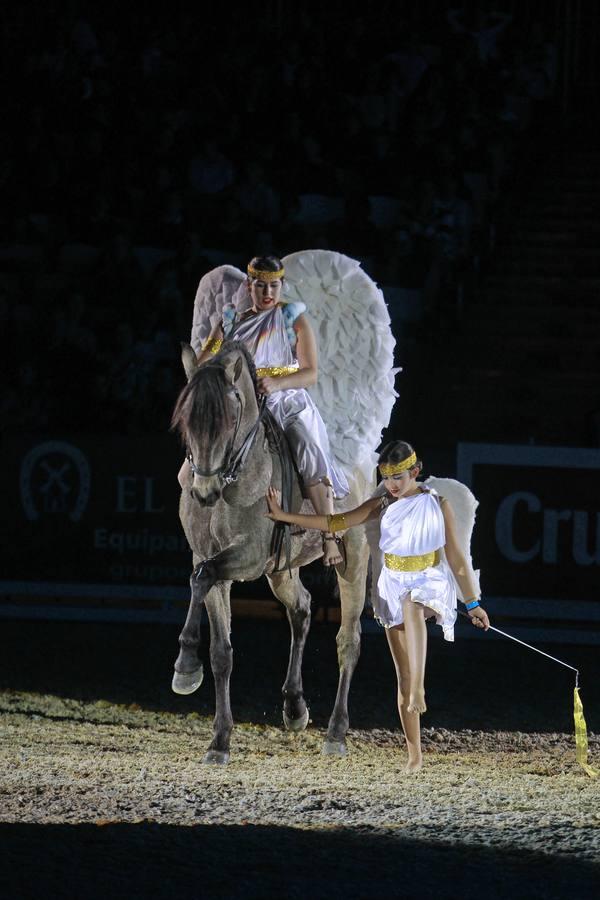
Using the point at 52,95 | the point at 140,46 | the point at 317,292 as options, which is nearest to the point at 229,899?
the point at 317,292

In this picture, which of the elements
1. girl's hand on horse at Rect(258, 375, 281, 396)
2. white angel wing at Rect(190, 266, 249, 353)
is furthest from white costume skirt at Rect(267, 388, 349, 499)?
white angel wing at Rect(190, 266, 249, 353)

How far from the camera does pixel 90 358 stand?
14.7 m

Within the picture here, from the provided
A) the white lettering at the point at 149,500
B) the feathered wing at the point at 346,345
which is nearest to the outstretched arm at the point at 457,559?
the feathered wing at the point at 346,345

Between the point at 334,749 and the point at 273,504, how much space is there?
183 cm

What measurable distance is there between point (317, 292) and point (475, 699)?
358 centimetres

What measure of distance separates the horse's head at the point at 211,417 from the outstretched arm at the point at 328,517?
47 cm

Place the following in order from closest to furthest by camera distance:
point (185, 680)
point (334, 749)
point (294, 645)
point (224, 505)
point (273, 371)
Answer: point (185, 680) < point (224, 505) < point (273, 371) < point (334, 749) < point (294, 645)

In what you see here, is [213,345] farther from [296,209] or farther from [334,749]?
[296,209]

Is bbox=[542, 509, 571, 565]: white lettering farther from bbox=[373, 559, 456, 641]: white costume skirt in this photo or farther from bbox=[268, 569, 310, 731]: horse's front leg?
bbox=[373, 559, 456, 641]: white costume skirt

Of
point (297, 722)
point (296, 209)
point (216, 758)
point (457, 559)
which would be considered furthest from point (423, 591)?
point (296, 209)

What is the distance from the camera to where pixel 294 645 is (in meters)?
9.58

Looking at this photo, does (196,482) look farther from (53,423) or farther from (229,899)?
(53,423)

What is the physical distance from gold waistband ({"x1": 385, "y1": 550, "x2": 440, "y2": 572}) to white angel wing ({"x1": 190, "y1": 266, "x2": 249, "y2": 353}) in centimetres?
190

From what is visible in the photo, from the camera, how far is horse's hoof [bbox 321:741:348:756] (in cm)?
909
